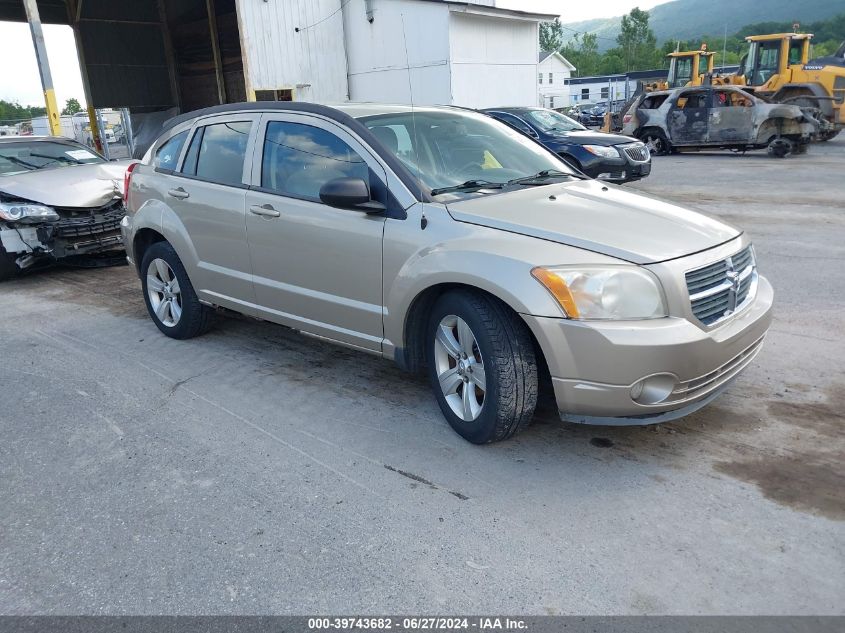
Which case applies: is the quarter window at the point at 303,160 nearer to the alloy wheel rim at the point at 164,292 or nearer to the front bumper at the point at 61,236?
the alloy wheel rim at the point at 164,292

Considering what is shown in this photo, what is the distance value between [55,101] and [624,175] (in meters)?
11.0

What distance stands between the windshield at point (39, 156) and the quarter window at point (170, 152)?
3.72m

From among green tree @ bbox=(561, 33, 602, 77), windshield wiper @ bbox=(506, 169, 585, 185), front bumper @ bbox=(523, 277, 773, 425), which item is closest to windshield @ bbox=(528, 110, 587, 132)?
windshield wiper @ bbox=(506, 169, 585, 185)

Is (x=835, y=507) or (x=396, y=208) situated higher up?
(x=396, y=208)

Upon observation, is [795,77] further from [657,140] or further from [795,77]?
[657,140]

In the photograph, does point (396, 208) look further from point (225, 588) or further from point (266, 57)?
point (266, 57)

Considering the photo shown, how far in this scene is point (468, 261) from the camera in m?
3.38

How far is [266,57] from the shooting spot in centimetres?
1714

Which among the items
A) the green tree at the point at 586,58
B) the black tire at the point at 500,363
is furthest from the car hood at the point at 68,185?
the green tree at the point at 586,58

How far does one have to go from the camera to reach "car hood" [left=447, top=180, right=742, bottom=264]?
10.6ft

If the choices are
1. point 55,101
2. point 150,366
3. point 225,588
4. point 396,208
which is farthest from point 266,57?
point 225,588

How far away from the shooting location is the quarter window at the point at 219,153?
473 cm

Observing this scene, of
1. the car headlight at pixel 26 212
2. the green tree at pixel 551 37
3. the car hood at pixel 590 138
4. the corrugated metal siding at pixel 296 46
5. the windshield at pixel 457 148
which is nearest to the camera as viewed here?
the windshield at pixel 457 148

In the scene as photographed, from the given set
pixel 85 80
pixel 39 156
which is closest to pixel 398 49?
pixel 85 80
